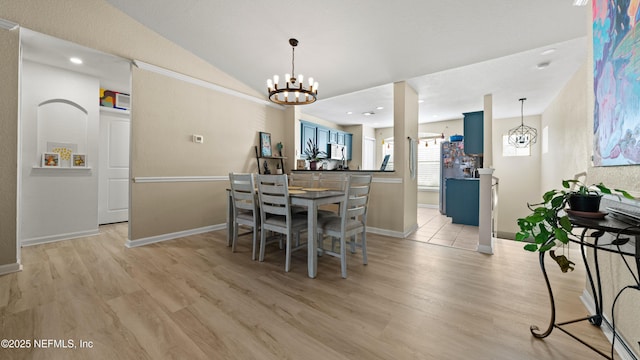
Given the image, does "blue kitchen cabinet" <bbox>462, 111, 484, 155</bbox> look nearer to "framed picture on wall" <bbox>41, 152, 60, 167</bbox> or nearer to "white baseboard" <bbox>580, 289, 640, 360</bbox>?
Answer: "white baseboard" <bbox>580, 289, 640, 360</bbox>

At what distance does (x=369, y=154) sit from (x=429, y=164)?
1.75 meters

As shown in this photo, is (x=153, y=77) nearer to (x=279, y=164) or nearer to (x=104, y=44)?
(x=104, y=44)

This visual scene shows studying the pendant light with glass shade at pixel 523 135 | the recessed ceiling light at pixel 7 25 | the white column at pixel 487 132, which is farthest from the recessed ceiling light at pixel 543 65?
the recessed ceiling light at pixel 7 25

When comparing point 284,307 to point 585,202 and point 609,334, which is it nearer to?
Answer: point 585,202

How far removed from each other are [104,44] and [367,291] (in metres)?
4.11

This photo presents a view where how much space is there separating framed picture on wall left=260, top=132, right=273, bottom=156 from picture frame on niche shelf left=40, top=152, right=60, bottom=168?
2.84m

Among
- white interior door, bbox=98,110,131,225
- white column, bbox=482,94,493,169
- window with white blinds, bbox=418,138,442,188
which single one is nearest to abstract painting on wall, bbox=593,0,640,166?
white column, bbox=482,94,493,169

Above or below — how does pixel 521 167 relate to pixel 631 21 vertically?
below

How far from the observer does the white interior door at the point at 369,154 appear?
729cm

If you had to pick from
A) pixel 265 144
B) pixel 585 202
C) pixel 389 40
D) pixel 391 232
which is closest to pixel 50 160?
pixel 265 144

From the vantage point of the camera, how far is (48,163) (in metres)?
3.22

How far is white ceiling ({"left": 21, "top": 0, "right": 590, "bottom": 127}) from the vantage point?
7.88ft


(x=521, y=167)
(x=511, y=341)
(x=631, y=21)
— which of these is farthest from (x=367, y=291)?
(x=521, y=167)

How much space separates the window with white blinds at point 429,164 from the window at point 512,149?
4.83 ft
